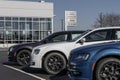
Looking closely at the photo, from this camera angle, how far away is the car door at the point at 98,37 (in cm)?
1303

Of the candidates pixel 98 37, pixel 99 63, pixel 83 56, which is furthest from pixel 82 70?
pixel 98 37

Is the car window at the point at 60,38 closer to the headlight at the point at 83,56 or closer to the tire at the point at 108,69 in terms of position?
the headlight at the point at 83,56

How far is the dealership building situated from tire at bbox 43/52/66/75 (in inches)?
1600

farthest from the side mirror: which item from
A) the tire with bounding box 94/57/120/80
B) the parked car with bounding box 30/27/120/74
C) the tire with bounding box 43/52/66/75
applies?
the tire with bounding box 94/57/120/80

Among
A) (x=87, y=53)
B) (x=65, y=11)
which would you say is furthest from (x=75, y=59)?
(x=65, y=11)

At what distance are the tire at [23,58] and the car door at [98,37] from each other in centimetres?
450

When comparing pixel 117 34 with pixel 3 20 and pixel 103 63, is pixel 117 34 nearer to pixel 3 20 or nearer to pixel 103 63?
pixel 103 63

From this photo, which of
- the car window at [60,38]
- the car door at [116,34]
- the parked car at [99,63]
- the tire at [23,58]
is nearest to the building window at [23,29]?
the tire at [23,58]

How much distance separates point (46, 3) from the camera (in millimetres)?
57500

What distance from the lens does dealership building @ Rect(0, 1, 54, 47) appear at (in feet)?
179

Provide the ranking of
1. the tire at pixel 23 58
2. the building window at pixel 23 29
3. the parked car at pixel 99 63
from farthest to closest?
1. the building window at pixel 23 29
2. the tire at pixel 23 58
3. the parked car at pixel 99 63

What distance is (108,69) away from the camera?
9570 millimetres

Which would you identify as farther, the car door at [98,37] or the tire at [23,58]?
the tire at [23,58]

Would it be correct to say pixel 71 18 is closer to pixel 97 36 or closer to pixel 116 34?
pixel 97 36
